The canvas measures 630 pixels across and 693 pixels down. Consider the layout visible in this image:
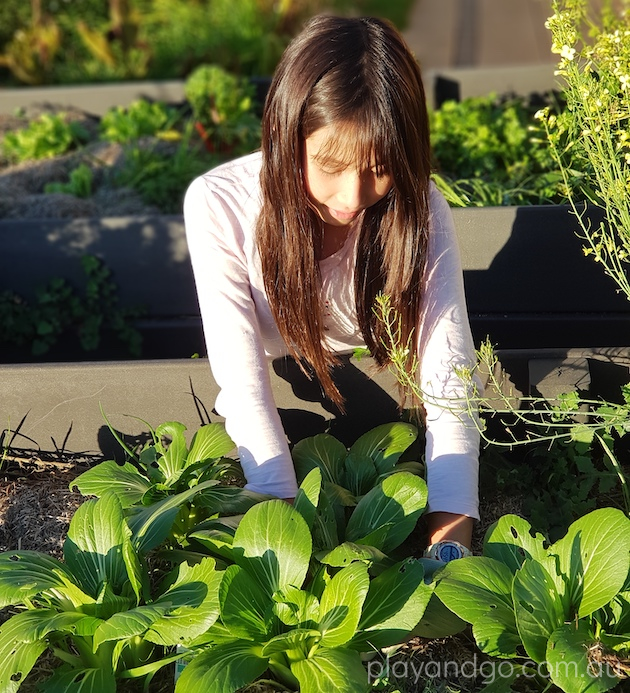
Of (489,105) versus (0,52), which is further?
(0,52)

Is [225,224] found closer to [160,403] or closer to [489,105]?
[160,403]

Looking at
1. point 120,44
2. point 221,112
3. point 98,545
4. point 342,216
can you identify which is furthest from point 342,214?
point 120,44

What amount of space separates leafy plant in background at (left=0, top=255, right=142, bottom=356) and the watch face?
1837 mm

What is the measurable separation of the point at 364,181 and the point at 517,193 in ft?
4.98

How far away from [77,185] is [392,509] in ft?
8.41

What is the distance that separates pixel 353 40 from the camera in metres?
1.82

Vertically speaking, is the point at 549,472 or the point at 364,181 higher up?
the point at 364,181

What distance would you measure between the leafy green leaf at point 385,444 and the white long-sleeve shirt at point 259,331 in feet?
0.28

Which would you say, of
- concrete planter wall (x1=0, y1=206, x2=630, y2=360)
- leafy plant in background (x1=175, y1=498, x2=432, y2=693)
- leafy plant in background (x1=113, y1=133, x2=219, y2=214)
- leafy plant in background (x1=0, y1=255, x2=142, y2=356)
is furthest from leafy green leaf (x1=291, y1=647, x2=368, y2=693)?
leafy plant in background (x1=113, y1=133, x2=219, y2=214)

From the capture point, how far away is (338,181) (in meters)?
1.87

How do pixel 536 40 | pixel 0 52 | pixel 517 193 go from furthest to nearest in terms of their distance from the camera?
pixel 536 40 < pixel 0 52 < pixel 517 193

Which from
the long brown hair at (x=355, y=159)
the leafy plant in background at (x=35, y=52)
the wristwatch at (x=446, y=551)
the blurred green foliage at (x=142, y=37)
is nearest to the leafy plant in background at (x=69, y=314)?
the long brown hair at (x=355, y=159)

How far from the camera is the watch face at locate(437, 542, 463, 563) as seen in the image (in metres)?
1.93

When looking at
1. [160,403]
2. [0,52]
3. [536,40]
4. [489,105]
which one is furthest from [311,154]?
[536,40]
